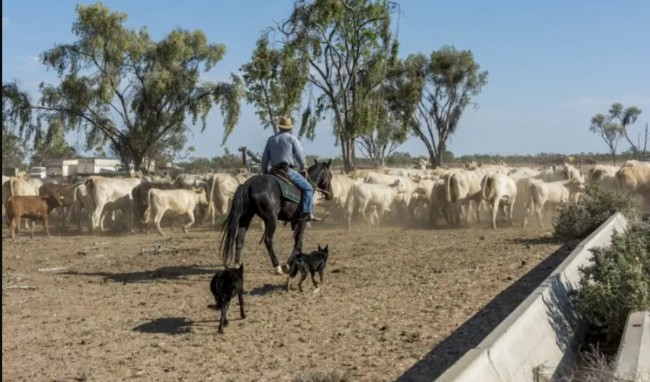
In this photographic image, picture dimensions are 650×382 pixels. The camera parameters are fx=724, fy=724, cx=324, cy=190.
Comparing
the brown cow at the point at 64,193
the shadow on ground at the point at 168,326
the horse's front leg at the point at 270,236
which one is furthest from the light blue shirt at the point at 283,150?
the brown cow at the point at 64,193

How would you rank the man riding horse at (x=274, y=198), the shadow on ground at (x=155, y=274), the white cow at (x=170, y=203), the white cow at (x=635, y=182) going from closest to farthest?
the man riding horse at (x=274, y=198)
the shadow on ground at (x=155, y=274)
the white cow at (x=170, y=203)
the white cow at (x=635, y=182)

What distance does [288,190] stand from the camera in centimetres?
1136

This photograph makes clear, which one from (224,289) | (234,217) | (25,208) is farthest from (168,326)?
(25,208)

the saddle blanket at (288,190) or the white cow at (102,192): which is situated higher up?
the saddle blanket at (288,190)

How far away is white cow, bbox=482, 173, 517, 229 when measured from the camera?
19578 millimetres

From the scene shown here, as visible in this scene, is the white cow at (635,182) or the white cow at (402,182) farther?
the white cow at (402,182)

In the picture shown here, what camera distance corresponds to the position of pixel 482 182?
2019 centimetres

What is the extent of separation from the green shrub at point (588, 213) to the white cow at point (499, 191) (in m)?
4.22

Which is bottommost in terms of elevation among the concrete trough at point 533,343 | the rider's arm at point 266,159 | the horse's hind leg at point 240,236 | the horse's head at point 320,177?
the concrete trough at point 533,343

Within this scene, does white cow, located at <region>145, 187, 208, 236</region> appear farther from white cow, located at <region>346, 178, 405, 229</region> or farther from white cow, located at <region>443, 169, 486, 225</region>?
white cow, located at <region>443, 169, 486, 225</region>

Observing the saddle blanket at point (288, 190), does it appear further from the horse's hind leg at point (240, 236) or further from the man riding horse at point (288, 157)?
the horse's hind leg at point (240, 236)

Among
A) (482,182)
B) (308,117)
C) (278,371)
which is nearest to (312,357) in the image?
(278,371)

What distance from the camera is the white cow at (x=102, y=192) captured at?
2205 centimetres

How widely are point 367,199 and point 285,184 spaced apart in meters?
9.74
